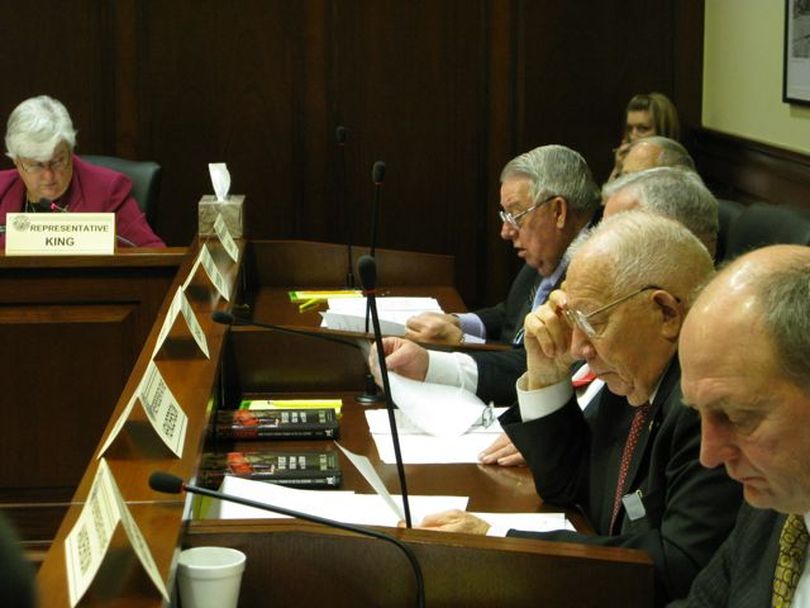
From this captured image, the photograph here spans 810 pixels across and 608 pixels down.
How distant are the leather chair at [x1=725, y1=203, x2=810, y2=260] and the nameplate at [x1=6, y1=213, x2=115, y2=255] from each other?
1.96 metres

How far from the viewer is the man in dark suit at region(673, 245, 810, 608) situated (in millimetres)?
1405

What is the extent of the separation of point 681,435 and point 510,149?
4334 mm

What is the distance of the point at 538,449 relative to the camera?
8.07ft

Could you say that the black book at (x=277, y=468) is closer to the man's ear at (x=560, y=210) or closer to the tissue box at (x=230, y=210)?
the man's ear at (x=560, y=210)

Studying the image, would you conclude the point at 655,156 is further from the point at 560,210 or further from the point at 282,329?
the point at 282,329

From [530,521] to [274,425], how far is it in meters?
0.71

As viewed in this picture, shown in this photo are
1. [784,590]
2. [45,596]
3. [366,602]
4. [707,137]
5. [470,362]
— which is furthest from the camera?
[707,137]

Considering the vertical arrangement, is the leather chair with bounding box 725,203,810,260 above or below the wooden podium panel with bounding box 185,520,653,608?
above

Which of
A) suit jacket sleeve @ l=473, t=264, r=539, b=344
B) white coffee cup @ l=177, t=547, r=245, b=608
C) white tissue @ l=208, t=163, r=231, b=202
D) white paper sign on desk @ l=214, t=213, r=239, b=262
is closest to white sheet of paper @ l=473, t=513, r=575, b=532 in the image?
white coffee cup @ l=177, t=547, r=245, b=608

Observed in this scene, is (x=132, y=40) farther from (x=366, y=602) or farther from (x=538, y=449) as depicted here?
(x=366, y=602)

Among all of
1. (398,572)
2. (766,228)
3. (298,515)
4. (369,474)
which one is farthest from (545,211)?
(298,515)

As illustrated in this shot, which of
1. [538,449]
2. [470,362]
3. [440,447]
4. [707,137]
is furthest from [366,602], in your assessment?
[707,137]

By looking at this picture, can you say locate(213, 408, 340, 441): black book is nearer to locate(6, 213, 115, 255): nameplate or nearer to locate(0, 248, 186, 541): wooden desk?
locate(0, 248, 186, 541): wooden desk

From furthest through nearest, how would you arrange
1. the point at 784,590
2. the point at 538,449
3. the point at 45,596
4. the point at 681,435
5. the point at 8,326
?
the point at 8,326 < the point at 538,449 < the point at 681,435 < the point at 784,590 < the point at 45,596
